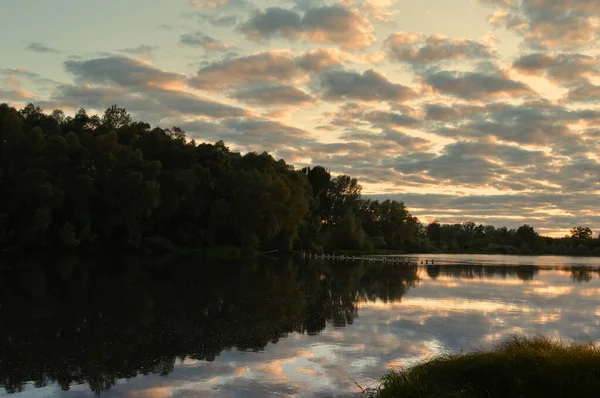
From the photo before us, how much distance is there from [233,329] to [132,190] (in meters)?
61.5

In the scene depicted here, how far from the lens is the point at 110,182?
3290 inches

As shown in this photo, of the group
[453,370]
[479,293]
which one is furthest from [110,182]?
[453,370]

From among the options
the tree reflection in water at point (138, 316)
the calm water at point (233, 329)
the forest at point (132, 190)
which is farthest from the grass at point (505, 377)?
the forest at point (132, 190)

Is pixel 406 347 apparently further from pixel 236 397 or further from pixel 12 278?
pixel 12 278

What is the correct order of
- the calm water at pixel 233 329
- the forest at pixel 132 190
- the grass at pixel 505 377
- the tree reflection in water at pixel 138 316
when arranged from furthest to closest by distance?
the forest at pixel 132 190 → the tree reflection in water at pixel 138 316 → the calm water at pixel 233 329 → the grass at pixel 505 377

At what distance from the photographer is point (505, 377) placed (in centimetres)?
1466

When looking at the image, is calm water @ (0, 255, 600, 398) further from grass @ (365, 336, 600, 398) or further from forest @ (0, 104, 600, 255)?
forest @ (0, 104, 600, 255)

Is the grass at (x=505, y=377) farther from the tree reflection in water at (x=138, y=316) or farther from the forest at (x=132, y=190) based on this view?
the forest at (x=132, y=190)

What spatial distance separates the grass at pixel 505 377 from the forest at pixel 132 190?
67.3 m

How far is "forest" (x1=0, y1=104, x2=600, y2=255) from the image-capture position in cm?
7544

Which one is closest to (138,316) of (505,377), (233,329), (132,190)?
(233,329)

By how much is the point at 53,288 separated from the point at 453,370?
98.1 feet

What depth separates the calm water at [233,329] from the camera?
16.9 metres

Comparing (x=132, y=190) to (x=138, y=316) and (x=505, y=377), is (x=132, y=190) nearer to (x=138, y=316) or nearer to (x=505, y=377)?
(x=138, y=316)
